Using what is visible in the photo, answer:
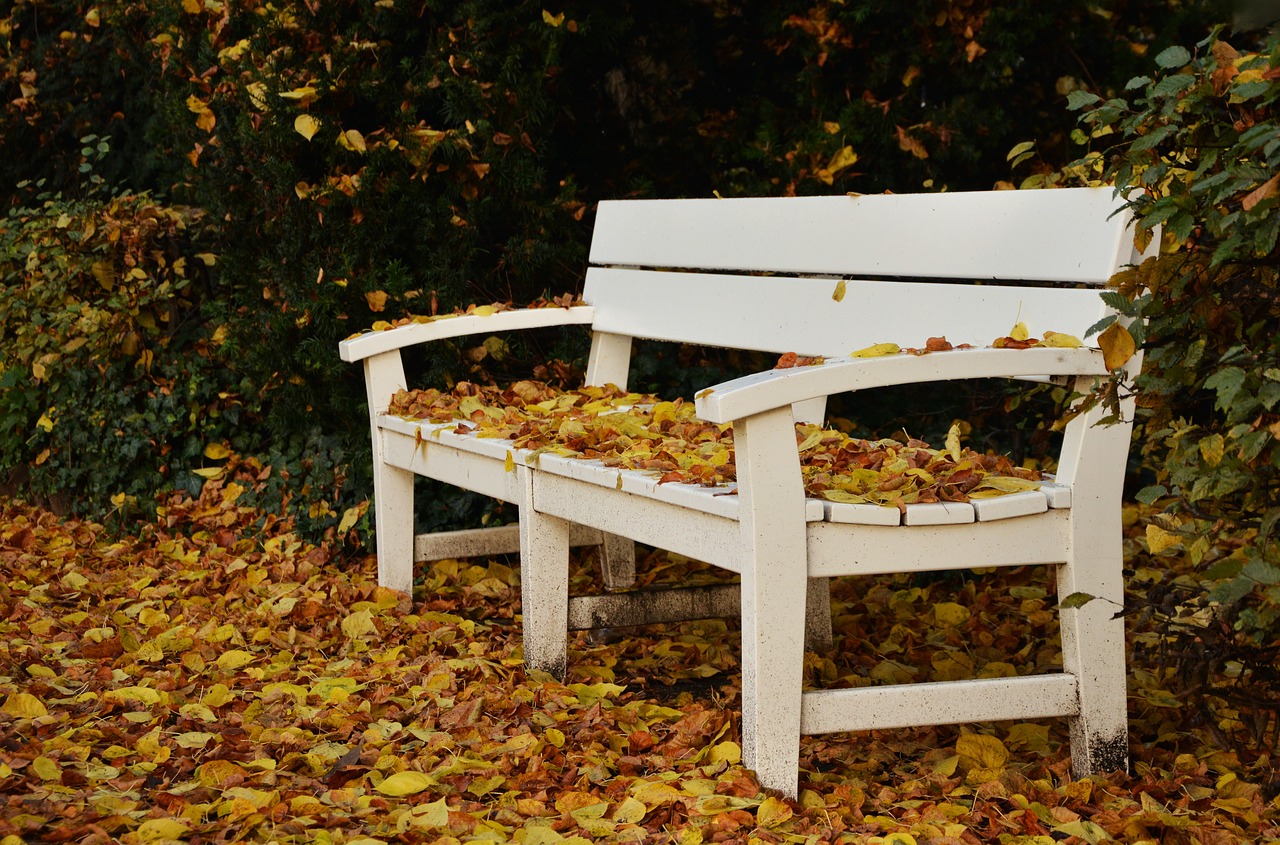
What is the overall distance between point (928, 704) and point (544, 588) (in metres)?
1.01

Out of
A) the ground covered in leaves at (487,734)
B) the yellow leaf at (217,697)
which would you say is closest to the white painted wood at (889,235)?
the ground covered in leaves at (487,734)

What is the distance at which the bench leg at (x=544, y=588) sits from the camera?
296cm

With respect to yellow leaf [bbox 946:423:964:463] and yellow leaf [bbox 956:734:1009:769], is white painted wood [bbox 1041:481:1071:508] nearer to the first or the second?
yellow leaf [bbox 946:423:964:463]

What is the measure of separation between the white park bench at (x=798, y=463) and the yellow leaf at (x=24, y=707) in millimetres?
1001

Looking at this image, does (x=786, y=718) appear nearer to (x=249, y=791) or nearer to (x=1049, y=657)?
(x=249, y=791)

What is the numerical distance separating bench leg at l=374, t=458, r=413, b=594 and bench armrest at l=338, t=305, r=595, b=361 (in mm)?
314

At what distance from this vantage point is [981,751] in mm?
2537

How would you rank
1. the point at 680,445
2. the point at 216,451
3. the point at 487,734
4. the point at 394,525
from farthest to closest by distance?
the point at 216,451, the point at 394,525, the point at 680,445, the point at 487,734

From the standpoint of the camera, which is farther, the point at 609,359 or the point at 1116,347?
the point at 609,359

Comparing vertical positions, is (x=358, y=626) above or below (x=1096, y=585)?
below

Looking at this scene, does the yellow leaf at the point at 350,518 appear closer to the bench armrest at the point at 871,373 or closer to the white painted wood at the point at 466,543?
the white painted wood at the point at 466,543

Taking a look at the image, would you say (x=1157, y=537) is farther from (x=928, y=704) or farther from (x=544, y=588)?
(x=544, y=588)

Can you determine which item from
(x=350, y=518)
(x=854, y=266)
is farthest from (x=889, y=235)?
(x=350, y=518)

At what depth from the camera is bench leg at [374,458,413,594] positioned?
361cm
